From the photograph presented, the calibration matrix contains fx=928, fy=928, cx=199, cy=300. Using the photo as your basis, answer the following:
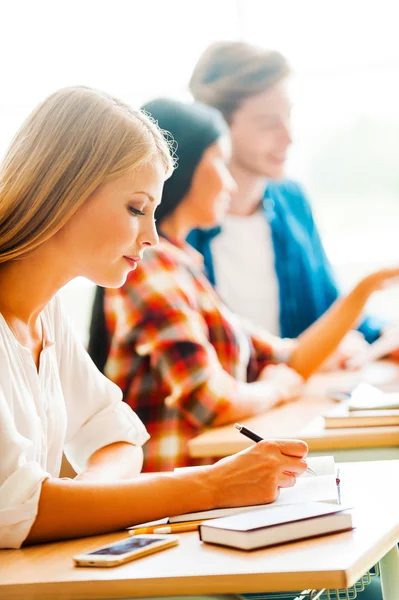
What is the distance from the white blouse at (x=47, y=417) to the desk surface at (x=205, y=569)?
0.08 meters

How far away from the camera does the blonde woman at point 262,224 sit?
3.33 m

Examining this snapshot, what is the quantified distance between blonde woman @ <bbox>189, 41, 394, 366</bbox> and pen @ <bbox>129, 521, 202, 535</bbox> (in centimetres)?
216

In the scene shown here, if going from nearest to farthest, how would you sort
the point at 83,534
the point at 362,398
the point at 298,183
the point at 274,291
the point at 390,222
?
the point at 83,534
the point at 362,398
the point at 274,291
the point at 298,183
the point at 390,222

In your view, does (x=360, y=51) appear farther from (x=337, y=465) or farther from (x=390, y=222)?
(x=337, y=465)

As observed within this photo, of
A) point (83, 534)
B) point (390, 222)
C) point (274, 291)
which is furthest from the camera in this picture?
point (390, 222)

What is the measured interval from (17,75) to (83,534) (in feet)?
10.6

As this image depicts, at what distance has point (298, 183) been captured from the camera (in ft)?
12.6

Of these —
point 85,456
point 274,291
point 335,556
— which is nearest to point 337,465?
point 85,456

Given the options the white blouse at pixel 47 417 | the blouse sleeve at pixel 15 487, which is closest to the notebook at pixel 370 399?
the white blouse at pixel 47 417

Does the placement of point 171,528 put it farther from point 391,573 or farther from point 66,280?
point 66,280

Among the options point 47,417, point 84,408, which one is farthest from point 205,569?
point 84,408

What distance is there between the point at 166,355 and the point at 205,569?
4.30ft

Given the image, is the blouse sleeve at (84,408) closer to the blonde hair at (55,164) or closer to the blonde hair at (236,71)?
the blonde hair at (55,164)

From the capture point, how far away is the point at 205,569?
1017 mm
